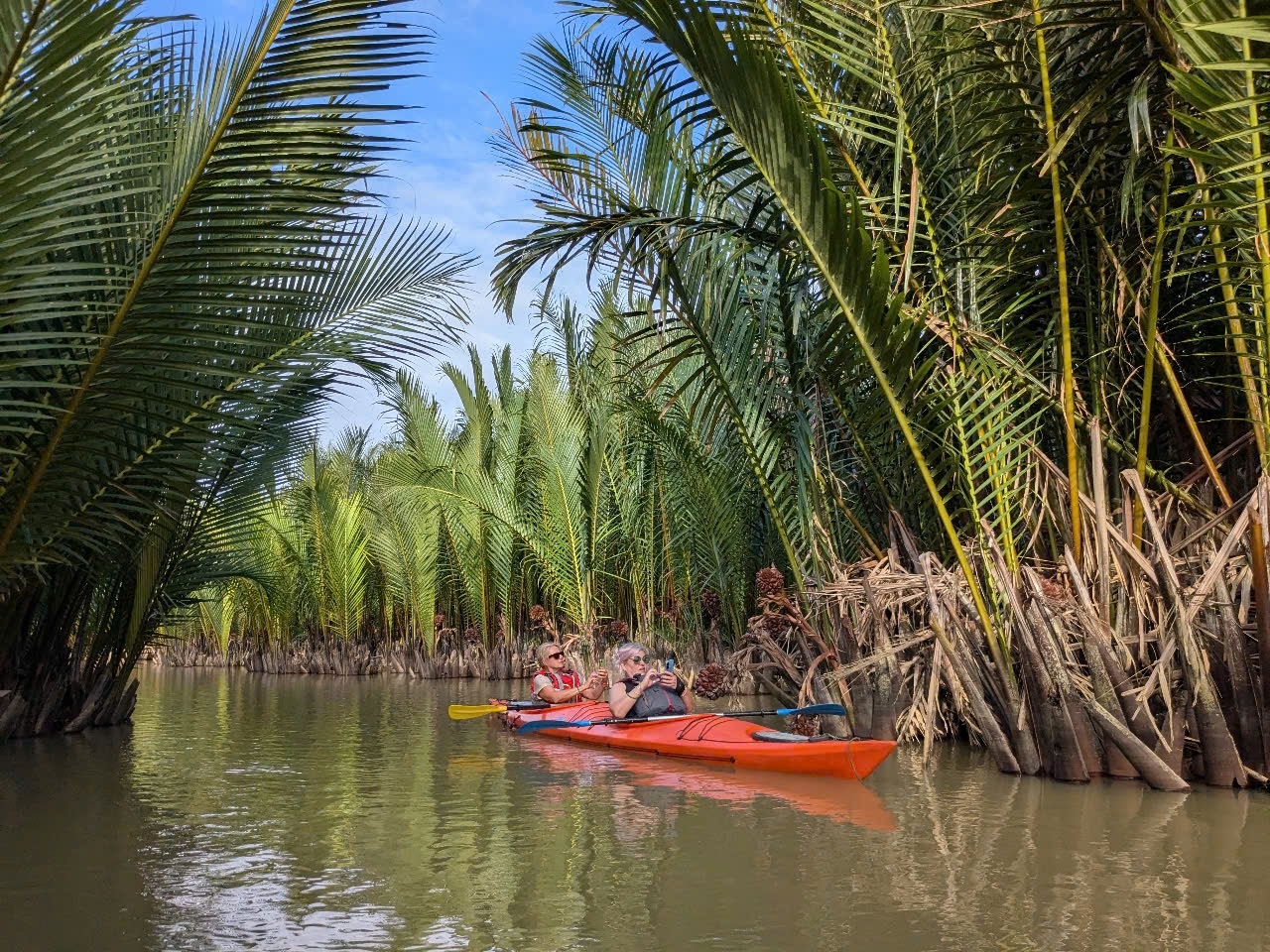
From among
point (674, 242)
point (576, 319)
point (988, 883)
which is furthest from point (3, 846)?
point (576, 319)

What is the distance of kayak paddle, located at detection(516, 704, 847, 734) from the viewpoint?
297 inches

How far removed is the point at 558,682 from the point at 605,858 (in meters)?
6.67

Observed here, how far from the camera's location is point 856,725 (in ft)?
28.4

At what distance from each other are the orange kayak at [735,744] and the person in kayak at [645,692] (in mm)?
236

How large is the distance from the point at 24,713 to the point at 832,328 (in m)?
6.97

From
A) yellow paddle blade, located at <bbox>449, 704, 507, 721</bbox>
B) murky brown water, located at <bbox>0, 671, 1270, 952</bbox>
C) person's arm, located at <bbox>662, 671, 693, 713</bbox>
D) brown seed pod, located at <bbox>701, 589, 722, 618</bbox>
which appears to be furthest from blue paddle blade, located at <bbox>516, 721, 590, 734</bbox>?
brown seed pod, located at <bbox>701, 589, 722, 618</bbox>

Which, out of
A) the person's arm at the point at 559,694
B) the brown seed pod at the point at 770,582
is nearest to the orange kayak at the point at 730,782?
the brown seed pod at the point at 770,582

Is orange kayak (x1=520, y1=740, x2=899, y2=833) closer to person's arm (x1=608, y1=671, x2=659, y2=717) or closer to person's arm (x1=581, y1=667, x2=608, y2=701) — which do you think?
person's arm (x1=608, y1=671, x2=659, y2=717)

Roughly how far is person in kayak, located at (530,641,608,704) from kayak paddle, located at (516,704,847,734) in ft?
2.45

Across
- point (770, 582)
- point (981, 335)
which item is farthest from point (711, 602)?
point (981, 335)

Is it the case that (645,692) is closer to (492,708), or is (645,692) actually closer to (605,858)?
(492,708)

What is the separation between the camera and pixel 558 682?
12070 mm

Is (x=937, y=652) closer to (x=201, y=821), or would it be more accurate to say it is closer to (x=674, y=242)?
(x=674, y=242)

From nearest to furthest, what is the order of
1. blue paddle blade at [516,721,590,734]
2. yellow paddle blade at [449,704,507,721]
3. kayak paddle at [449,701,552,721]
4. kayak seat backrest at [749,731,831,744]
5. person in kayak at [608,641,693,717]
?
kayak seat backrest at [749,731,831,744] < person in kayak at [608,641,693,717] < blue paddle blade at [516,721,590,734] < kayak paddle at [449,701,552,721] < yellow paddle blade at [449,704,507,721]
